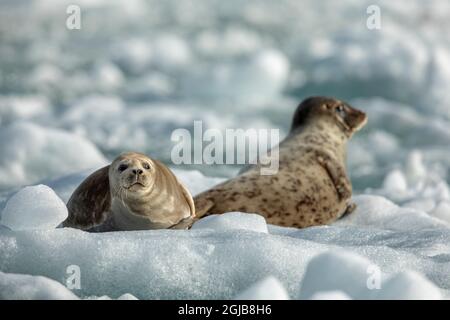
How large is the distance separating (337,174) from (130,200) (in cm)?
213

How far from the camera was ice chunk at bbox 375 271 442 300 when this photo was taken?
3.22 metres

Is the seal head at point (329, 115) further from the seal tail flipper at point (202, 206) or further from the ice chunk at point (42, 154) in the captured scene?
the ice chunk at point (42, 154)

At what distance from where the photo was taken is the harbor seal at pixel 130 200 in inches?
190

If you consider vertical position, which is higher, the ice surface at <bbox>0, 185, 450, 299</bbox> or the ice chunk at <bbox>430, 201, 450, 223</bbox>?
the ice surface at <bbox>0, 185, 450, 299</bbox>

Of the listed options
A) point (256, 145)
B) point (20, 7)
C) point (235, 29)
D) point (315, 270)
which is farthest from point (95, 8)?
point (315, 270)

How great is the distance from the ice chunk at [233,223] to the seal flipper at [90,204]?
0.59 metres

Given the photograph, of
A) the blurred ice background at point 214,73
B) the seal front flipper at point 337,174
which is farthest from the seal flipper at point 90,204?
the blurred ice background at point 214,73

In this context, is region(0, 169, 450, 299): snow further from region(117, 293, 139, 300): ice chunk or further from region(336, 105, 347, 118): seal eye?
region(336, 105, 347, 118): seal eye

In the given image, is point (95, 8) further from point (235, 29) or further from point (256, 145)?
point (256, 145)

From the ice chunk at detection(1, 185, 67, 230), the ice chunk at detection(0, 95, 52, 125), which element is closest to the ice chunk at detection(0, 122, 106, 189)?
the ice chunk at detection(0, 95, 52, 125)

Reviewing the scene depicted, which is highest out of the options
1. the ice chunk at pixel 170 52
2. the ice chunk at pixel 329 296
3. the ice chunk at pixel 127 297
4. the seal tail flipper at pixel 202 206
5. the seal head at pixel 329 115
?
the ice chunk at pixel 170 52

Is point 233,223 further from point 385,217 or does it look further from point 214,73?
point 214,73

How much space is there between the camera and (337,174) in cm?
668

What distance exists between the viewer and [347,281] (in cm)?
342
